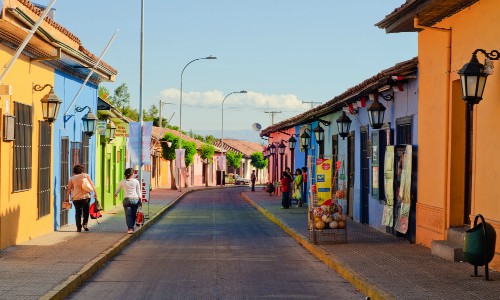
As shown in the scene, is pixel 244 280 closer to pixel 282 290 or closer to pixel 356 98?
pixel 282 290

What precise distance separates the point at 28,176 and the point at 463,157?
8.97 metres

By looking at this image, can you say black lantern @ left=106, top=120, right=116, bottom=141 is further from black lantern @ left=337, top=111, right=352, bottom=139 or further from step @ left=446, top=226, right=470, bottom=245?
step @ left=446, top=226, right=470, bottom=245

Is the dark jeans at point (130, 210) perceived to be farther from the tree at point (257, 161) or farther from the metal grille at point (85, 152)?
the tree at point (257, 161)

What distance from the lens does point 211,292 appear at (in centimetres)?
1168

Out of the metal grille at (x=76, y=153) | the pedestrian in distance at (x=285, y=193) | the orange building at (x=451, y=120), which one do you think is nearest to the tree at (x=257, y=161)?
the pedestrian in distance at (x=285, y=193)

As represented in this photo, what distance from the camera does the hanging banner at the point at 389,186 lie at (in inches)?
775

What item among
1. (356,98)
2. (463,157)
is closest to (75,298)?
(463,157)

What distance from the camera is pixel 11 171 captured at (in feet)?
55.5

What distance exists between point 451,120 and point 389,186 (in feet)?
14.8

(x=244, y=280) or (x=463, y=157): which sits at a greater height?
(x=463, y=157)

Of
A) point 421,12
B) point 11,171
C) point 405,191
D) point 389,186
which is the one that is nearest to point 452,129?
point 421,12

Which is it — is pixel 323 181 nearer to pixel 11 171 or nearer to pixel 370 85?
pixel 370 85

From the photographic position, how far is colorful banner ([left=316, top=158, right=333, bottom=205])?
18406mm

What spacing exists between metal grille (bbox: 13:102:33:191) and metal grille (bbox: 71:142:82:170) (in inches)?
211
